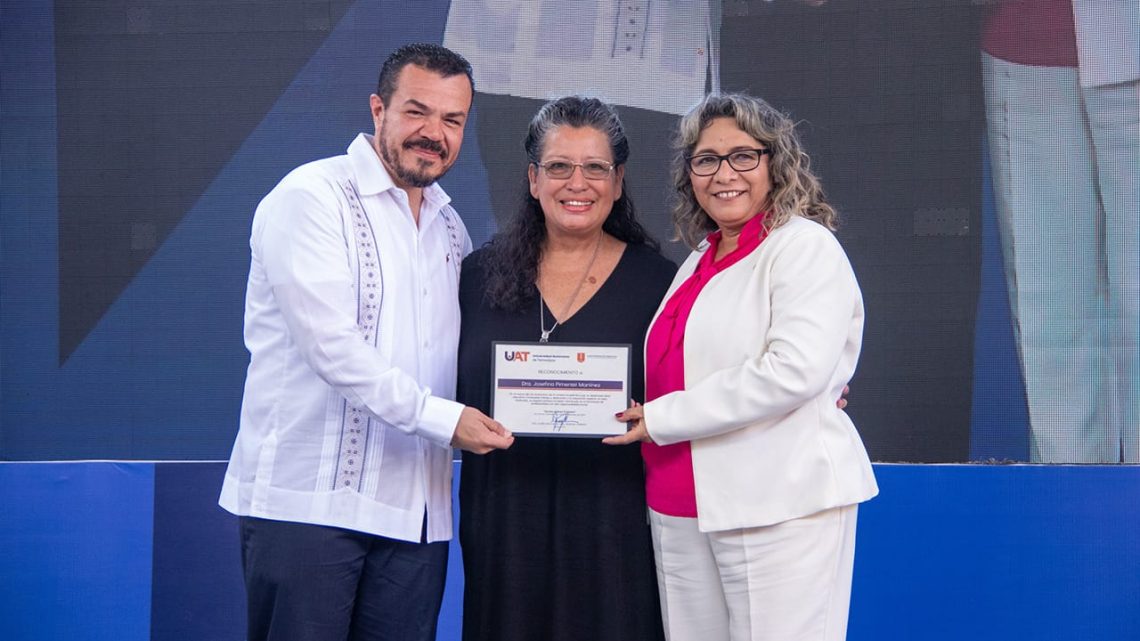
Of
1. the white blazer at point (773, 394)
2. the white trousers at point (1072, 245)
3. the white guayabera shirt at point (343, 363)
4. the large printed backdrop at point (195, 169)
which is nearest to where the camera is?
the white blazer at point (773, 394)

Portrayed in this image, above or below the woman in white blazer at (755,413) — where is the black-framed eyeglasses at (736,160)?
above

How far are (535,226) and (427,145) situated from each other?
329mm

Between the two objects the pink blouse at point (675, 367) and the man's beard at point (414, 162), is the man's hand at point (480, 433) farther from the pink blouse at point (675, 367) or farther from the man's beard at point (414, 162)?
the man's beard at point (414, 162)

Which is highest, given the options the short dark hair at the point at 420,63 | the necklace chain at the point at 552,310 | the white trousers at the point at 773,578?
the short dark hair at the point at 420,63

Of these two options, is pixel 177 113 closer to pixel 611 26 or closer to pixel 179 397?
pixel 179 397

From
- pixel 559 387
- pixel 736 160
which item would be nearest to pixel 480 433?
pixel 559 387

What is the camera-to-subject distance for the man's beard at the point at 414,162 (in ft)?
7.18

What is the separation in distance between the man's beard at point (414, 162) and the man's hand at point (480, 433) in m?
0.53

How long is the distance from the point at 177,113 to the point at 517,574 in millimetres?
2171

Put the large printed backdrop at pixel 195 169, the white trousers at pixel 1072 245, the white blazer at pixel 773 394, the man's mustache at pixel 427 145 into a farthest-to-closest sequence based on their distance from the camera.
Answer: the large printed backdrop at pixel 195 169 < the white trousers at pixel 1072 245 < the man's mustache at pixel 427 145 < the white blazer at pixel 773 394

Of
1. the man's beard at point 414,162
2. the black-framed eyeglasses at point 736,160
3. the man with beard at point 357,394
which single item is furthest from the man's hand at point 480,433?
the black-framed eyeglasses at point 736,160

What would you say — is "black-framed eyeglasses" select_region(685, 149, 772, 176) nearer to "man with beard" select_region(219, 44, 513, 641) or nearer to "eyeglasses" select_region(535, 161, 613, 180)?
"eyeglasses" select_region(535, 161, 613, 180)

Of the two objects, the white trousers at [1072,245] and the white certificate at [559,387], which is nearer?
the white certificate at [559,387]

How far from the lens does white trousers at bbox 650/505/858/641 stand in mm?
1882
